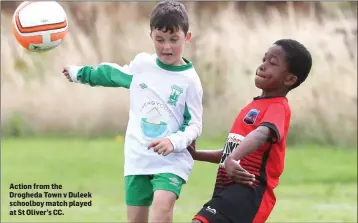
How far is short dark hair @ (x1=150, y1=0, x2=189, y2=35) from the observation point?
555 cm

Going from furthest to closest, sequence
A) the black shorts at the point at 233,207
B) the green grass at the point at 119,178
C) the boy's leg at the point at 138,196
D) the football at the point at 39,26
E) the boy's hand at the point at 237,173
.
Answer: the green grass at the point at 119,178 < the football at the point at 39,26 < the boy's leg at the point at 138,196 < the black shorts at the point at 233,207 < the boy's hand at the point at 237,173

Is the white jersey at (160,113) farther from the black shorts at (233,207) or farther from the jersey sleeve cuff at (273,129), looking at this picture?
the jersey sleeve cuff at (273,129)

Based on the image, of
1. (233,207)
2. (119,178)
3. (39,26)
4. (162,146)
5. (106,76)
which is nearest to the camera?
(233,207)

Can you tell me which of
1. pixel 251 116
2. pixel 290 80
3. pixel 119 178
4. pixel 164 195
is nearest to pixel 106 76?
pixel 164 195

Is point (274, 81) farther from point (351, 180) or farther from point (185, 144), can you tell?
point (351, 180)

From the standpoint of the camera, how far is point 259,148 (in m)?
5.00

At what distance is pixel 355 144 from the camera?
49.3 ft

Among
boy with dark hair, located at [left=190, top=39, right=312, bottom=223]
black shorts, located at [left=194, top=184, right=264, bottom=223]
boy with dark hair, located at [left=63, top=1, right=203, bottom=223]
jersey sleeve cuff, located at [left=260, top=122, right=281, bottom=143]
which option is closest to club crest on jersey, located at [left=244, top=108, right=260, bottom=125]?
boy with dark hair, located at [left=190, top=39, right=312, bottom=223]

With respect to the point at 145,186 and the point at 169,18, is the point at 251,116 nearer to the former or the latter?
the point at 169,18

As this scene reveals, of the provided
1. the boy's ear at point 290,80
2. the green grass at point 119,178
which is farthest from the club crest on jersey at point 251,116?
the green grass at point 119,178

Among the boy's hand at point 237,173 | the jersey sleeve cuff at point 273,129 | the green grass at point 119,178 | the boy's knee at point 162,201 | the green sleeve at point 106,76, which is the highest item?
the green sleeve at point 106,76

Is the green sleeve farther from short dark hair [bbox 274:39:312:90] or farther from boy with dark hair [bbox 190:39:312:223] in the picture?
short dark hair [bbox 274:39:312:90]

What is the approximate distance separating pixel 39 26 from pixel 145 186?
4.33 feet

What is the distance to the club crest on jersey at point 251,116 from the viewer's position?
5.12m
